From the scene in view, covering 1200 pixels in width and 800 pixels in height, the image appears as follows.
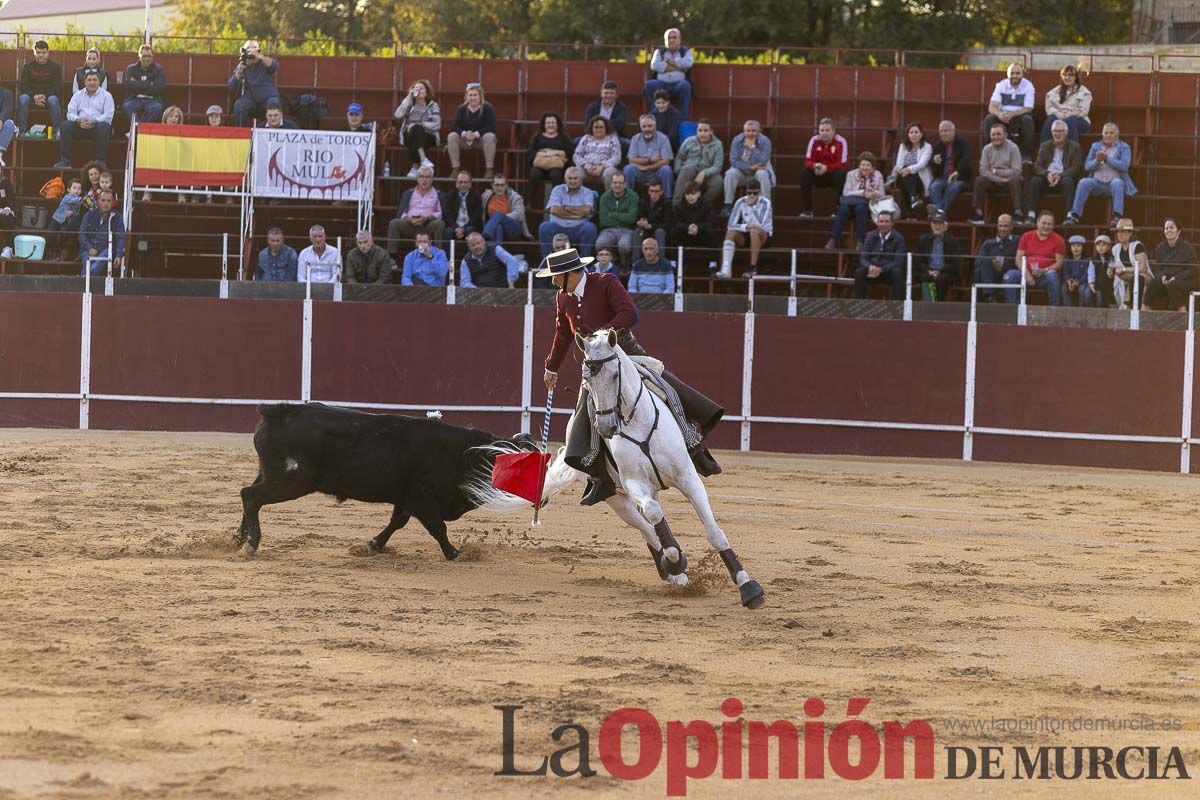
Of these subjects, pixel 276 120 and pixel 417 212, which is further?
pixel 276 120

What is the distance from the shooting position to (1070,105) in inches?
756

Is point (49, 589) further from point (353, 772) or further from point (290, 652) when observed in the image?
point (353, 772)

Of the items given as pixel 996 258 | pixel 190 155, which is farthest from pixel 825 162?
pixel 190 155

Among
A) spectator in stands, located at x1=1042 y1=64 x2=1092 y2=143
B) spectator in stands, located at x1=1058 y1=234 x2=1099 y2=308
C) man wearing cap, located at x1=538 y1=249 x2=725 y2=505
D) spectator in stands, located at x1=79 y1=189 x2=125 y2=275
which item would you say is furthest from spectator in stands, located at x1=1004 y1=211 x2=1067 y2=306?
spectator in stands, located at x1=79 y1=189 x2=125 y2=275

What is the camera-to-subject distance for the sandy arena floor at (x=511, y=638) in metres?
5.23

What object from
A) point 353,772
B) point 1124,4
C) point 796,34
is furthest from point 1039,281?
point 1124,4

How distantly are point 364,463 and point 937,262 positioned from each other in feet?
31.3

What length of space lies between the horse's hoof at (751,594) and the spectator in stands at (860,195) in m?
10.5

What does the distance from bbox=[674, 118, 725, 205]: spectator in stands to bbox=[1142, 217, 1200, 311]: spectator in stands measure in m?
4.99

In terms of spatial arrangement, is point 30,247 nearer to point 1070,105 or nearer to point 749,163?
point 749,163

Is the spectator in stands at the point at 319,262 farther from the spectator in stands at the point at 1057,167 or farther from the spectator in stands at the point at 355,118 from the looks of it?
the spectator in stands at the point at 1057,167

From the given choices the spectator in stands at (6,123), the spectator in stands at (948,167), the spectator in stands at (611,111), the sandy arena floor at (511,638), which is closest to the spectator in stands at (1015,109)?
the spectator in stands at (948,167)

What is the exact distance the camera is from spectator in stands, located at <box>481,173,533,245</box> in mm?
17719

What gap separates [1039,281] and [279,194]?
889 centimetres
